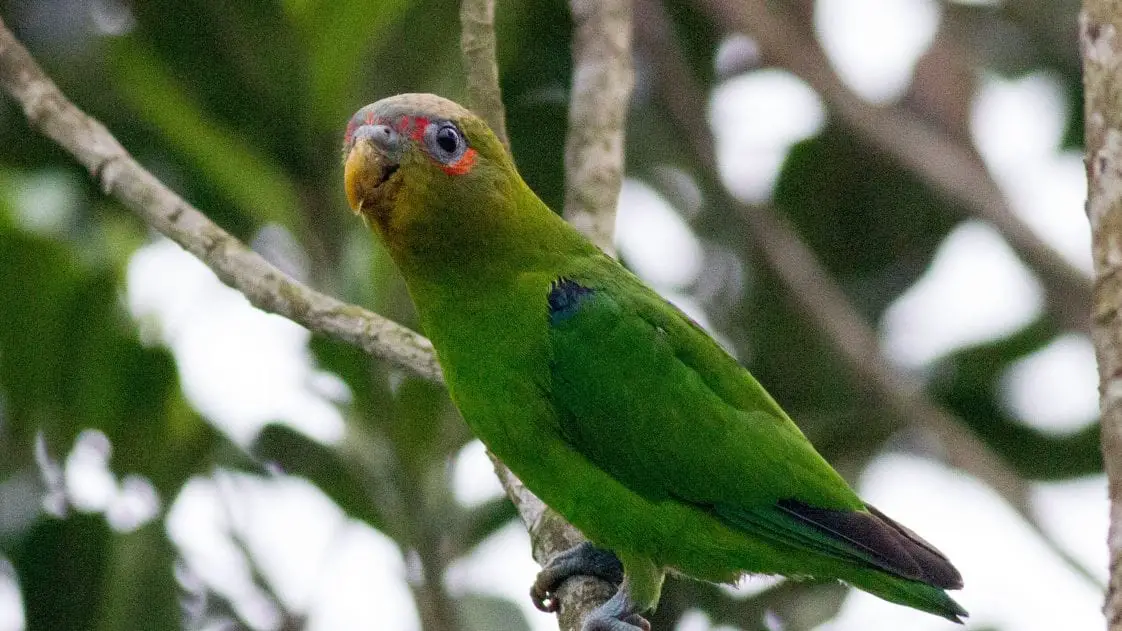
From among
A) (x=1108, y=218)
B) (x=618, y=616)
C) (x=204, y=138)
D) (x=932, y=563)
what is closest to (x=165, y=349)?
(x=204, y=138)

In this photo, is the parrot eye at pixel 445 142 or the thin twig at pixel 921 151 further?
the thin twig at pixel 921 151

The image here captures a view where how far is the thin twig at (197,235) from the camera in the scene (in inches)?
141

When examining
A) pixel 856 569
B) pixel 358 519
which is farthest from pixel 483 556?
pixel 856 569

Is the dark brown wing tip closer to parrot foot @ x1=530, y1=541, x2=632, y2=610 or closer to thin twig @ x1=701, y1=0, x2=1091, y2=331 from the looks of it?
parrot foot @ x1=530, y1=541, x2=632, y2=610

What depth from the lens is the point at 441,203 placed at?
3357mm

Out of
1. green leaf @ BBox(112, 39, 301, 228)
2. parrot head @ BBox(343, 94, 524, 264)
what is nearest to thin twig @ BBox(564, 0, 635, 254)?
parrot head @ BBox(343, 94, 524, 264)

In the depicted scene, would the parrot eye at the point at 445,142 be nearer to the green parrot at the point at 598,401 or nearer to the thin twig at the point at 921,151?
the green parrot at the point at 598,401

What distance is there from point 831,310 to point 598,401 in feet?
4.71

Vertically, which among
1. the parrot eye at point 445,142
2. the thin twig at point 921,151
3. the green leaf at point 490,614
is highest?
the thin twig at point 921,151

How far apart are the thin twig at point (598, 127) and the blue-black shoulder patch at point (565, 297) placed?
535 millimetres

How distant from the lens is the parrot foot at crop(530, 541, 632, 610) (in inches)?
145

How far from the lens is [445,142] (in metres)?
3.34

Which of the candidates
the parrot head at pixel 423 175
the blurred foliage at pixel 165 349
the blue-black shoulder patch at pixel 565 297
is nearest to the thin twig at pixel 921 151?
the blurred foliage at pixel 165 349

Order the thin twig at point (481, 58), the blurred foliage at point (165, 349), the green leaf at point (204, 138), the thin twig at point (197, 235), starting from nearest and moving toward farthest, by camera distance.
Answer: the thin twig at point (197, 235)
the thin twig at point (481, 58)
the blurred foliage at point (165, 349)
the green leaf at point (204, 138)
